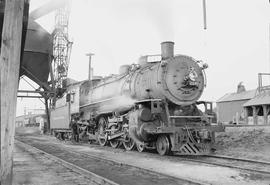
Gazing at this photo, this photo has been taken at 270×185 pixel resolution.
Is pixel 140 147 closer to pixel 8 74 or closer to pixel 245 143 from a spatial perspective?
pixel 245 143

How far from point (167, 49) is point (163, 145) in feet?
11.5

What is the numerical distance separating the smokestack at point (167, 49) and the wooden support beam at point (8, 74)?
7.62 m

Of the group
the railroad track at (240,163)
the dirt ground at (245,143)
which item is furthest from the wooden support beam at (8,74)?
the dirt ground at (245,143)

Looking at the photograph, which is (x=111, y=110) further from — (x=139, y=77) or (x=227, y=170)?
(x=227, y=170)

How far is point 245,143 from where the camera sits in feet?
44.9

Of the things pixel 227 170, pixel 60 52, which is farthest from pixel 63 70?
pixel 227 170

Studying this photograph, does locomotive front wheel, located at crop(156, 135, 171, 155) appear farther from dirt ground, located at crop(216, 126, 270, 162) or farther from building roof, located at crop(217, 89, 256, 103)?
building roof, located at crop(217, 89, 256, 103)

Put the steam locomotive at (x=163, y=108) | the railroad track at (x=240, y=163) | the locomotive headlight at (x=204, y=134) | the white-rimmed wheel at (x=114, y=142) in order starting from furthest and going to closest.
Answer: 1. the white-rimmed wheel at (x=114, y=142)
2. the steam locomotive at (x=163, y=108)
3. the locomotive headlight at (x=204, y=134)
4. the railroad track at (x=240, y=163)

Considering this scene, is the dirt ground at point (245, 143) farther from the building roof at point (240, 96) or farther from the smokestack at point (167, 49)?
the building roof at point (240, 96)

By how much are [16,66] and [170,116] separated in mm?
7084

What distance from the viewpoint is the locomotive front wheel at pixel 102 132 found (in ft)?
49.9

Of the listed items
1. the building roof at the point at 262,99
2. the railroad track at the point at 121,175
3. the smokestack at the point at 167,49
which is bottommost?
the railroad track at the point at 121,175

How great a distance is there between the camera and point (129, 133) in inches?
472

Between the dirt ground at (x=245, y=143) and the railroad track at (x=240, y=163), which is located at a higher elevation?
the dirt ground at (x=245, y=143)
